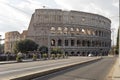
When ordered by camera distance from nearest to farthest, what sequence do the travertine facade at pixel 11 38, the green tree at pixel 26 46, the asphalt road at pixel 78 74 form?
1. the asphalt road at pixel 78 74
2. the green tree at pixel 26 46
3. the travertine facade at pixel 11 38

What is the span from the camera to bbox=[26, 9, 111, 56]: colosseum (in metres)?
139

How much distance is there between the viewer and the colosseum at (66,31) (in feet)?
457

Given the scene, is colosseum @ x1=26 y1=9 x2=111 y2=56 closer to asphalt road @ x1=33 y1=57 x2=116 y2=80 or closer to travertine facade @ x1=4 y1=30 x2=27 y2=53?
travertine facade @ x1=4 y1=30 x2=27 y2=53

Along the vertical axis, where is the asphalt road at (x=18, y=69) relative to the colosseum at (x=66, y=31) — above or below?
below

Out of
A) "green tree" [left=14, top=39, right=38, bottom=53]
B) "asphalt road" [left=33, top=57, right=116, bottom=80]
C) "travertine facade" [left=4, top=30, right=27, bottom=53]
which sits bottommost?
"asphalt road" [left=33, top=57, right=116, bottom=80]

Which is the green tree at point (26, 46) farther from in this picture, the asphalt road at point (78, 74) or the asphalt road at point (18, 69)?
the asphalt road at point (78, 74)

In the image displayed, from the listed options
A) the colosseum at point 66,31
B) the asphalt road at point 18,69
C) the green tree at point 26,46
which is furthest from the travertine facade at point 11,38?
the asphalt road at point 18,69

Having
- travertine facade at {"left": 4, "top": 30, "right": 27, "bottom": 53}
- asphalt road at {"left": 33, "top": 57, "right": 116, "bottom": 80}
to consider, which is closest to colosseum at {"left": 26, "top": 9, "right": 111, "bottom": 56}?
travertine facade at {"left": 4, "top": 30, "right": 27, "bottom": 53}

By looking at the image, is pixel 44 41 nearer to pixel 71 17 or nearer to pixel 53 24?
pixel 53 24

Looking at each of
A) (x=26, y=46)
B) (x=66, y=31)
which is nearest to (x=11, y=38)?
(x=66, y=31)

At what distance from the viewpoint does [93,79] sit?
1892cm

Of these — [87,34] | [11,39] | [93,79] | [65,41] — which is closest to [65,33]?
[65,41]

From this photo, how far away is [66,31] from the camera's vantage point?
14188 cm

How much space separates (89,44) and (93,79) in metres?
130
